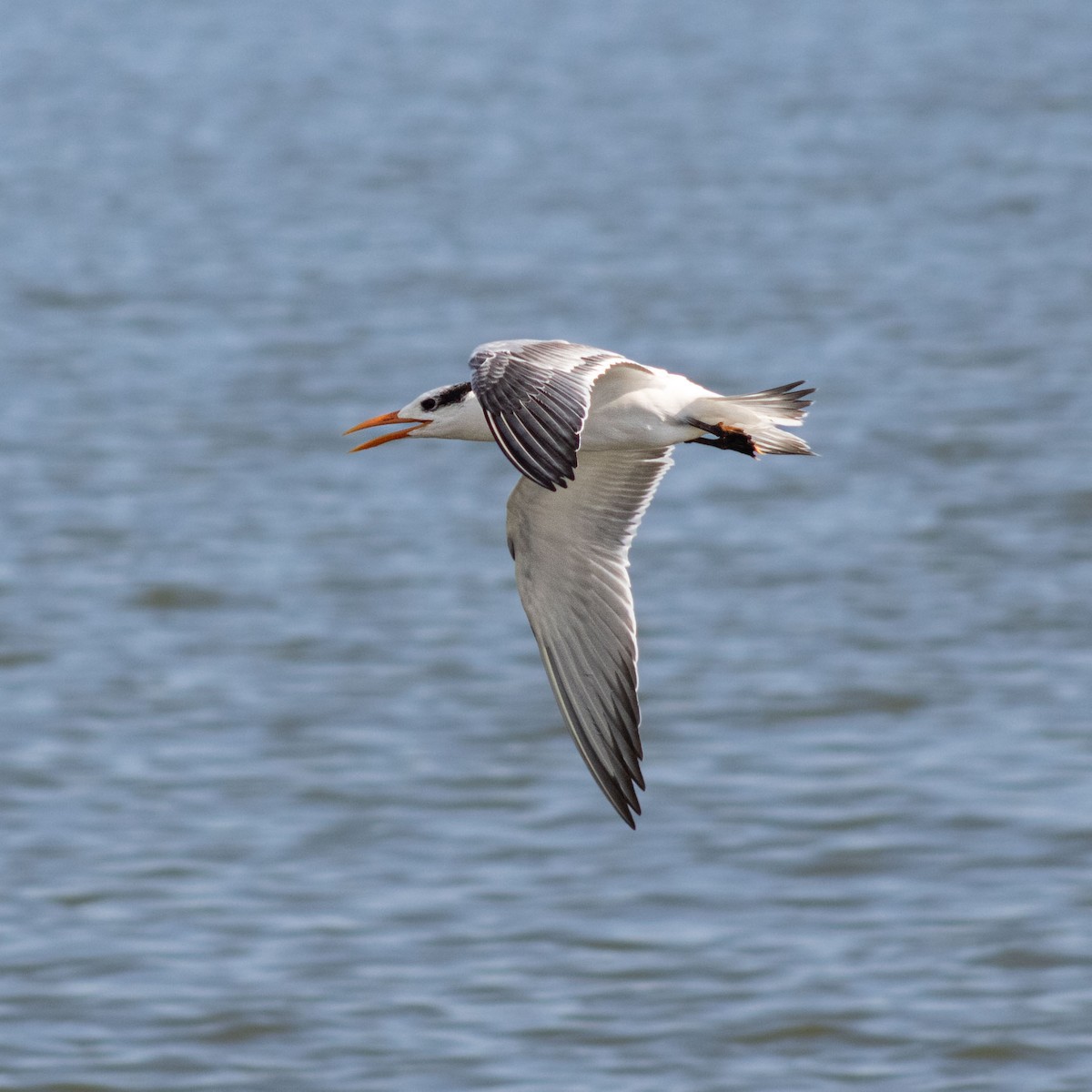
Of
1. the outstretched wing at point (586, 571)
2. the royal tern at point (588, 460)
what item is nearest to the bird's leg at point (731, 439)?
the royal tern at point (588, 460)

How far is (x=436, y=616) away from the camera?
15.2 m

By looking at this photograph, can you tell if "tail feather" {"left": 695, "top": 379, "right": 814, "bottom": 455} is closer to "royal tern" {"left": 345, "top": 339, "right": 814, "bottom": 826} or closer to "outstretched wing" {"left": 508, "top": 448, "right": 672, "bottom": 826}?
"royal tern" {"left": 345, "top": 339, "right": 814, "bottom": 826}

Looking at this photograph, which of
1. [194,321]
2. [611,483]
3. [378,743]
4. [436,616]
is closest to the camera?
[611,483]

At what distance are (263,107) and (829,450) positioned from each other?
885 inches

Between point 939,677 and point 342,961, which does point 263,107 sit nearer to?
point 939,677

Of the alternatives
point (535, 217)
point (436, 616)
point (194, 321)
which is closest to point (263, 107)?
point (535, 217)

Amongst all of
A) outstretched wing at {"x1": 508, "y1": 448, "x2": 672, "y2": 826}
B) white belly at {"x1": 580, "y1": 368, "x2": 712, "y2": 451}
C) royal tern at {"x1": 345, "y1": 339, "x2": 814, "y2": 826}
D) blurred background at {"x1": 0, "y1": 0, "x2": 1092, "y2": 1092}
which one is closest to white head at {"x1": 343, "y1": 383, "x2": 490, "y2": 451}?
royal tern at {"x1": 345, "y1": 339, "x2": 814, "y2": 826}

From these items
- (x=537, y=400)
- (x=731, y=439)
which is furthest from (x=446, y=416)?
(x=537, y=400)

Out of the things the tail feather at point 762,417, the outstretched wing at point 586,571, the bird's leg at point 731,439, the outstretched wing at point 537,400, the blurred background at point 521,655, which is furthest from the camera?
the blurred background at point 521,655

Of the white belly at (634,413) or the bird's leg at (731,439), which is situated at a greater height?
the white belly at (634,413)

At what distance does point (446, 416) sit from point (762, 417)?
97 cm

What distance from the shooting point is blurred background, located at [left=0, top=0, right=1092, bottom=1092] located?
1046 cm

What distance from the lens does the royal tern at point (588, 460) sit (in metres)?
6.20

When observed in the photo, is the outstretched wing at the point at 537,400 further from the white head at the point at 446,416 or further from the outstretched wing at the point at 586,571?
the outstretched wing at the point at 586,571
